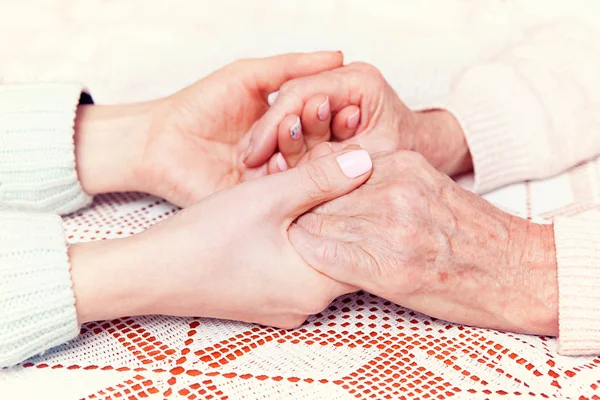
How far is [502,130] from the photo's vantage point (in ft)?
4.45

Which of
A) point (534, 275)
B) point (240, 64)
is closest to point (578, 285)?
point (534, 275)

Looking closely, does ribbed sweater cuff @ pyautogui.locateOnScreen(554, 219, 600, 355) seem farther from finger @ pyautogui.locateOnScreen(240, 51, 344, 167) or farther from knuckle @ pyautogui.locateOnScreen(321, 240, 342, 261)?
finger @ pyautogui.locateOnScreen(240, 51, 344, 167)

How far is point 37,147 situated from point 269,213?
1.48ft

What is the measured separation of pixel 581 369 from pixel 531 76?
0.64 meters

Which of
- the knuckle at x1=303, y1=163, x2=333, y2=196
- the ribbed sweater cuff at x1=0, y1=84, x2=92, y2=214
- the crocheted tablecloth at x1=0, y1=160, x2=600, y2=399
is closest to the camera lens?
the crocheted tablecloth at x1=0, y1=160, x2=600, y2=399

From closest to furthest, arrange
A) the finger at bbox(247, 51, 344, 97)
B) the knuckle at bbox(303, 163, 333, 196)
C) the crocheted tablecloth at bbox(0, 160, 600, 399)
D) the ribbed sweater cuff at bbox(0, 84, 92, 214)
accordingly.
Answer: the crocheted tablecloth at bbox(0, 160, 600, 399) → the knuckle at bbox(303, 163, 333, 196) → the ribbed sweater cuff at bbox(0, 84, 92, 214) → the finger at bbox(247, 51, 344, 97)

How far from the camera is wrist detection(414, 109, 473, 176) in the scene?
134 cm

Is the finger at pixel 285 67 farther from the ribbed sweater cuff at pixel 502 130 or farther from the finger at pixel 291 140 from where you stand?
the ribbed sweater cuff at pixel 502 130

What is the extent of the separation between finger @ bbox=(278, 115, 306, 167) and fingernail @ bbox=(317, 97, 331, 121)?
4cm

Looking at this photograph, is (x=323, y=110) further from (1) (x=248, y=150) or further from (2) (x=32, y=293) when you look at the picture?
(2) (x=32, y=293)

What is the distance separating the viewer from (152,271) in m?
0.96

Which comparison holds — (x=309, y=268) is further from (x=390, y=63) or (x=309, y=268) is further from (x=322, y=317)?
(x=390, y=63)

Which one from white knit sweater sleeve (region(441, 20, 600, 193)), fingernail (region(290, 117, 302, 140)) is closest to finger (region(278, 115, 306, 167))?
fingernail (region(290, 117, 302, 140))

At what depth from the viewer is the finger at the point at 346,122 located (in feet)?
4.14
